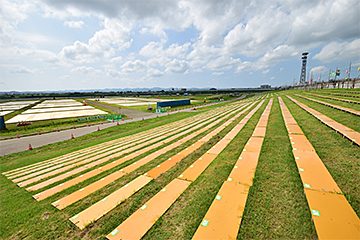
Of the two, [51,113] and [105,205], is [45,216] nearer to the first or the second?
[105,205]

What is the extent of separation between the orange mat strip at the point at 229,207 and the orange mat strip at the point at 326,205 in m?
1.89

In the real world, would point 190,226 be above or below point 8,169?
above

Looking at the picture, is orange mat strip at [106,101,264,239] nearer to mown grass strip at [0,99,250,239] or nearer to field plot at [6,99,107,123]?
mown grass strip at [0,99,250,239]

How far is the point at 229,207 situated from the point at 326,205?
2.90m

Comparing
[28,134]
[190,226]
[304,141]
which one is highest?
[304,141]

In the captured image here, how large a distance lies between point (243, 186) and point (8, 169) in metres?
19.3

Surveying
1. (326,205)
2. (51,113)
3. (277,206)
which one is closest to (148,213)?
(277,206)

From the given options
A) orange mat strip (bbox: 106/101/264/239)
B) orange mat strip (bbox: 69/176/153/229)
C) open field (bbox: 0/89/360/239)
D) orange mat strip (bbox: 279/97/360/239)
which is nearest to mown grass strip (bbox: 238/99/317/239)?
open field (bbox: 0/89/360/239)

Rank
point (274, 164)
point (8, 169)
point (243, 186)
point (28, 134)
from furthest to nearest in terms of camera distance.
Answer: point (28, 134) < point (8, 169) < point (274, 164) < point (243, 186)

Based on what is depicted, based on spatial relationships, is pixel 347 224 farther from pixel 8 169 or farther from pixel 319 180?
pixel 8 169

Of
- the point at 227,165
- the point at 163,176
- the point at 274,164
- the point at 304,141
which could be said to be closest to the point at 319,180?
the point at 274,164

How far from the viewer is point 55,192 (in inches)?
305

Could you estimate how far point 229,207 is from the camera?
507cm

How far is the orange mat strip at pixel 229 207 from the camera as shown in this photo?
4266 millimetres
